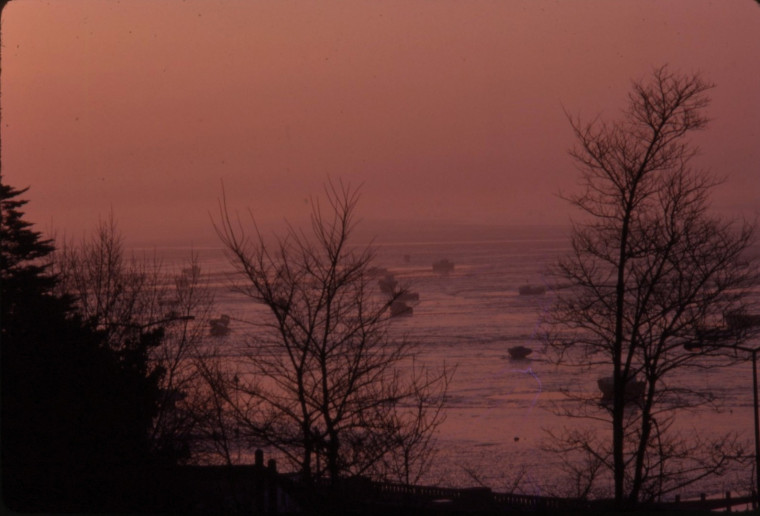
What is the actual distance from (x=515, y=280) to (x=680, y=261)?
75633 mm

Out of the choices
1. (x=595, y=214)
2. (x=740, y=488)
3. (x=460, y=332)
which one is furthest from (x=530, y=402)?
(x=595, y=214)

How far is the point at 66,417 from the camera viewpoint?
29.6 ft

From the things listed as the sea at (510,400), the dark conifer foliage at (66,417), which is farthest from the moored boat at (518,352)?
the dark conifer foliage at (66,417)

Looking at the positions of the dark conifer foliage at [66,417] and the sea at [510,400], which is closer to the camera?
the dark conifer foliage at [66,417]

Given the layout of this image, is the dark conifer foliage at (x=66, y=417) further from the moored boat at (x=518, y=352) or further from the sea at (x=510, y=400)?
the moored boat at (x=518, y=352)

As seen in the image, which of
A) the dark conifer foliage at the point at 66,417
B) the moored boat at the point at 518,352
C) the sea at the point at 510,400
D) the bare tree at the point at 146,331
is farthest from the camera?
the moored boat at the point at 518,352

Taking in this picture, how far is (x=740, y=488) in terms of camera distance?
70.8 feet

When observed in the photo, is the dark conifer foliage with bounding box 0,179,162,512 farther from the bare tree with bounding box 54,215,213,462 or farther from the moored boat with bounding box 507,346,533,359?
the moored boat with bounding box 507,346,533,359

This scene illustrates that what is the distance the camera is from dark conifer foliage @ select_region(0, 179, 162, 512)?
830 cm

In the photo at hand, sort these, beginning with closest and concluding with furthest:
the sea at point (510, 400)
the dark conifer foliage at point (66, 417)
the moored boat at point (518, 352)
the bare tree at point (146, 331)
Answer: the dark conifer foliage at point (66, 417) < the bare tree at point (146, 331) < the sea at point (510, 400) < the moored boat at point (518, 352)

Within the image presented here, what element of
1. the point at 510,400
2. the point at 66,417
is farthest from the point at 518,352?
the point at 66,417

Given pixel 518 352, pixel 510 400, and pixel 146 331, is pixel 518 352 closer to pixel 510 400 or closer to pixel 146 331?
pixel 510 400

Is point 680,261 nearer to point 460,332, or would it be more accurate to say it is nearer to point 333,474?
point 333,474

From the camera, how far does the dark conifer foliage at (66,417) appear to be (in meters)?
8.30
